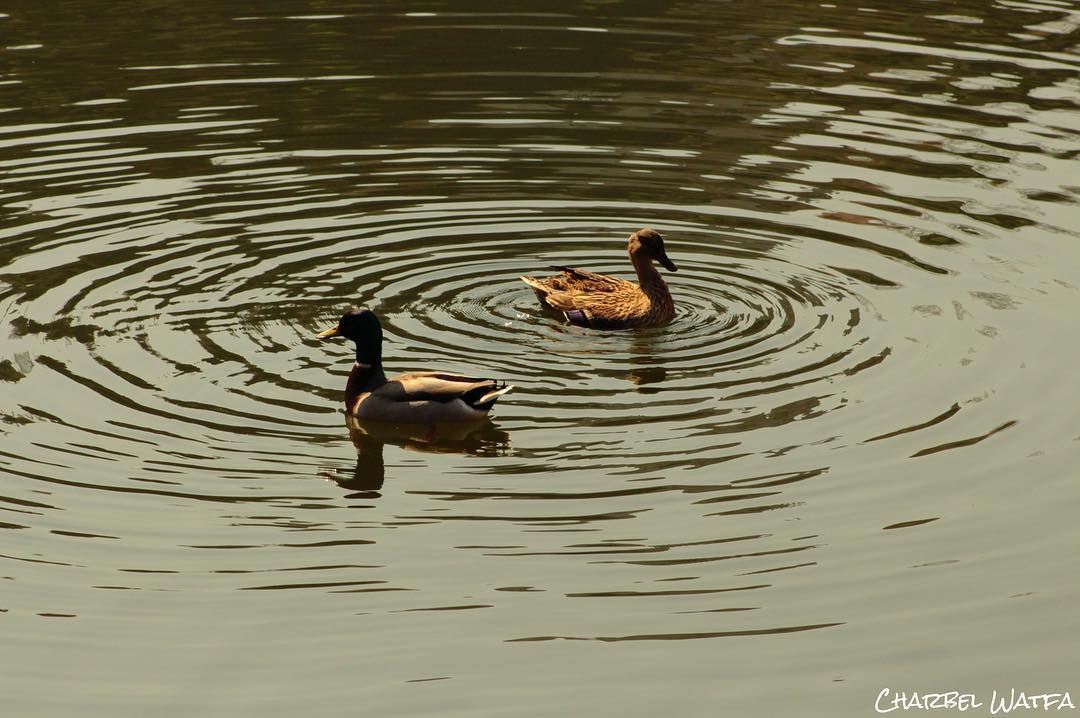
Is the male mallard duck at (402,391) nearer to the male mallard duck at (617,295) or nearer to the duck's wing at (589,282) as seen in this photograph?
the male mallard duck at (617,295)

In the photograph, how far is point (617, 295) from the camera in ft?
49.5

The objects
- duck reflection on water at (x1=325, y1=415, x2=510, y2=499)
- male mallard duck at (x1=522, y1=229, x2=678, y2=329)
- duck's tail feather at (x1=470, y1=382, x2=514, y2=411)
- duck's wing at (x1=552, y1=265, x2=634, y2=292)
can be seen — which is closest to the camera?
duck reflection on water at (x1=325, y1=415, x2=510, y2=499)

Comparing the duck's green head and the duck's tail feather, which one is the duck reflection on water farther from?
the duck's green head

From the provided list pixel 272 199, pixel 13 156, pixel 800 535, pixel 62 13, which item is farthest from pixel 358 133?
pixel 800 535

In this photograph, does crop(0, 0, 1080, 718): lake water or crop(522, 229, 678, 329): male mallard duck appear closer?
crop(0, 0, 1080, 718): lake water

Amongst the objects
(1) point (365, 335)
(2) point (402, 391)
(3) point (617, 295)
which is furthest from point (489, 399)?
(3) point (617, 295)

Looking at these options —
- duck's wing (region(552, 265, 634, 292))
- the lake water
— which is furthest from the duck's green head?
duck's wing (region(552, 265, 634, 292))

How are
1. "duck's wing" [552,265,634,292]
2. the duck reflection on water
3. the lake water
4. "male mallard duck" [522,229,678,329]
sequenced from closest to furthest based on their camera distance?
the lake water
the duck reflection on water
"male mallard duck" [522,229,678,329]
"duck's wing" [552,265,634,292]

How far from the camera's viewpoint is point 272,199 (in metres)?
18.3

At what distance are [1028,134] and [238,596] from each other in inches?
521

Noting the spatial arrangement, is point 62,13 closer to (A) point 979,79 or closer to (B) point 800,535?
(A) point 979,79

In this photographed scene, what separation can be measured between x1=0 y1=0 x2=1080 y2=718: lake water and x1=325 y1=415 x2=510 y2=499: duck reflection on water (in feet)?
0.17

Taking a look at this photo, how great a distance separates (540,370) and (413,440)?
1.43 metres

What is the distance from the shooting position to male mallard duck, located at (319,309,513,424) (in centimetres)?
1272
